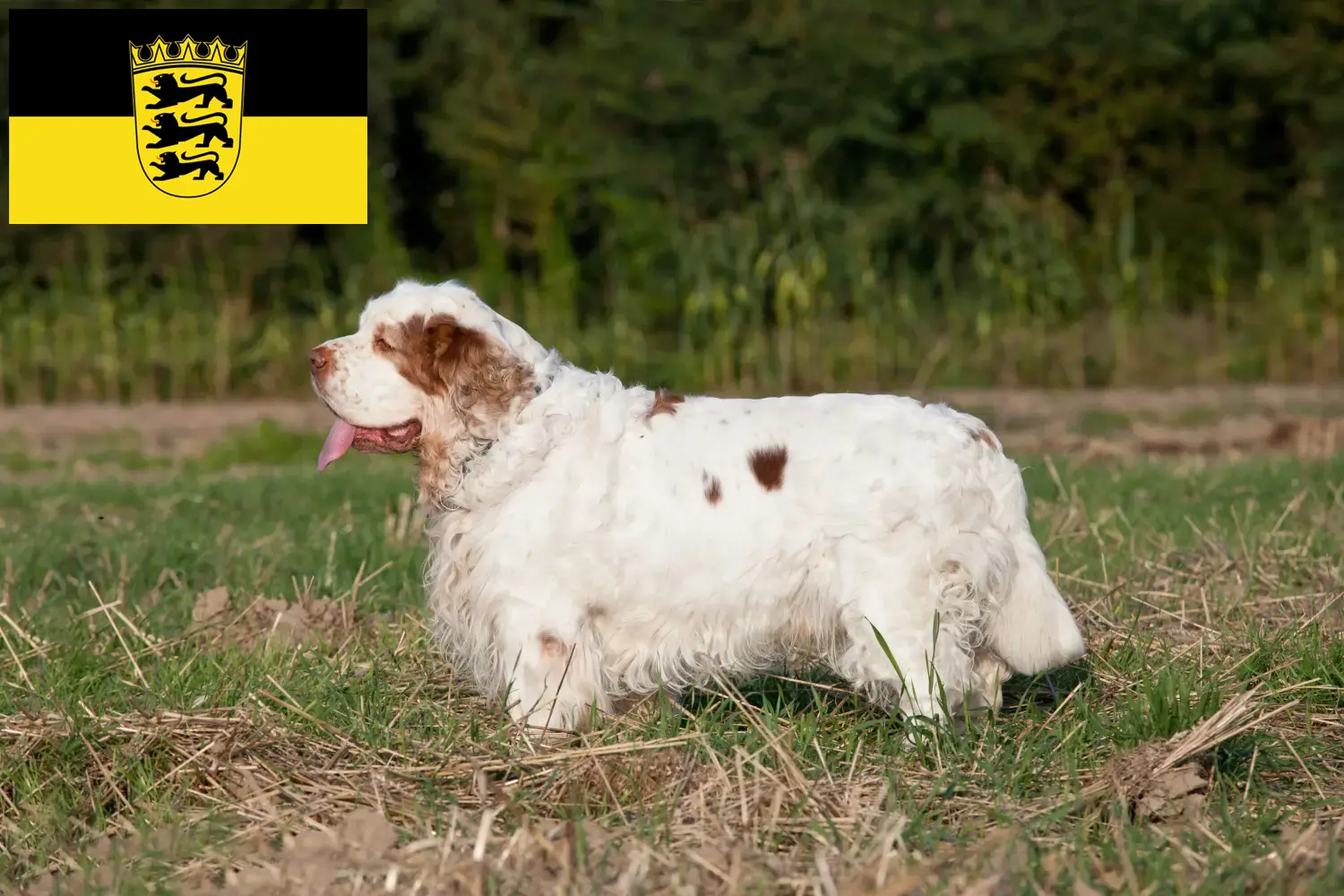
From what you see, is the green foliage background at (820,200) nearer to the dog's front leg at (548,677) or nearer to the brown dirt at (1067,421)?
the brown dirt at (1067,421)

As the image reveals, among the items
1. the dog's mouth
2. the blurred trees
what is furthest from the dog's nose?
the blurred trees

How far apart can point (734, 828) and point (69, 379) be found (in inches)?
442

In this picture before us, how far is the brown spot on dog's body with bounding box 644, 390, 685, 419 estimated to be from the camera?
13.8ft

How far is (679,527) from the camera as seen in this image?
4.06 m

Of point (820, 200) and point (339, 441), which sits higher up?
point (820, 200)

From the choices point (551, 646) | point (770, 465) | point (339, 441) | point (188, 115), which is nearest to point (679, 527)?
point (770, 465)

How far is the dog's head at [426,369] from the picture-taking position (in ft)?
13.7

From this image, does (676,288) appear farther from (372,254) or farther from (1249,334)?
(1249,334)

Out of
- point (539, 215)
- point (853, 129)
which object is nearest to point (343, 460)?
point (539, 215)

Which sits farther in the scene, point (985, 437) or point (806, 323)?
point (806, 323)

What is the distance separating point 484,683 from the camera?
13.9 feet

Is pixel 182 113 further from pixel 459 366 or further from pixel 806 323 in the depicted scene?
pixel 459 366

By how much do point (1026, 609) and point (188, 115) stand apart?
23.4 ft

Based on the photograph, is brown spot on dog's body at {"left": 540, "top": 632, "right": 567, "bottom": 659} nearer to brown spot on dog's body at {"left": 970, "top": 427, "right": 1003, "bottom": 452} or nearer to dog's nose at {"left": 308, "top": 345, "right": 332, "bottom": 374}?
dog's nose at {"left": 308, "top": 345, "right": 332, "bottom": 374}
